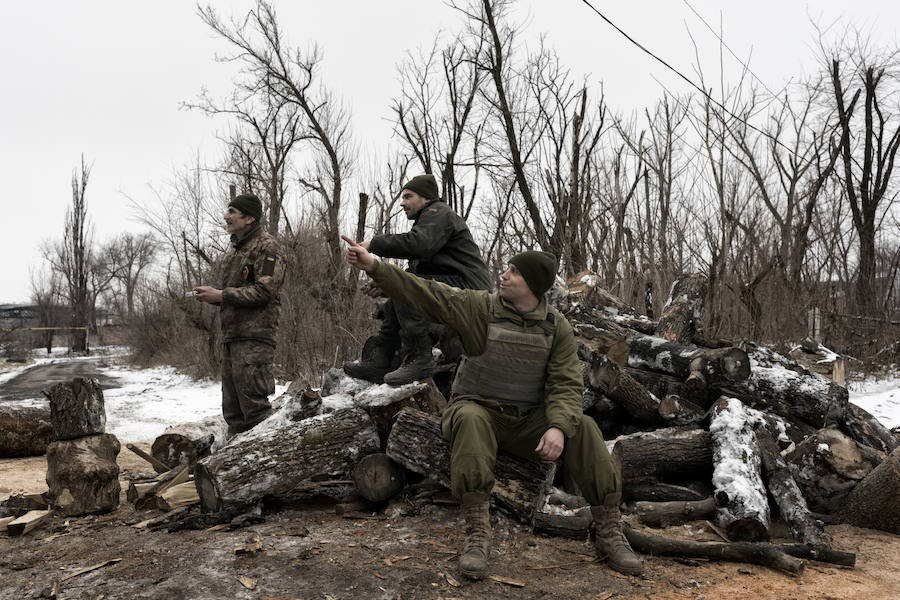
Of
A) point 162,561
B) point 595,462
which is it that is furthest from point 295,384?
point 595,462

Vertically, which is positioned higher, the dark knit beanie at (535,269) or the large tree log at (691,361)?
the dark knit beanie at (535,269)

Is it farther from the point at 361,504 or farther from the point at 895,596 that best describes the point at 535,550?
the point at 895,596

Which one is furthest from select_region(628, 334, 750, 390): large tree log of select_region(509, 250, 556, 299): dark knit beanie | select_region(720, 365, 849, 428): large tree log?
select_region(509, 250, 556, 299): dark knit beanie

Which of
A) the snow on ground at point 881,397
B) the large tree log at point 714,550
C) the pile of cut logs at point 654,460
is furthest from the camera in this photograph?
the snow on ground at point 881,397

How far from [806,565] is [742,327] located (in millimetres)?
9707

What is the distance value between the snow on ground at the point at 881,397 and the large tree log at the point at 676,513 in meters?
4.35

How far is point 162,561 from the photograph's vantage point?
2996mm

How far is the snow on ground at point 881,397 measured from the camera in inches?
280

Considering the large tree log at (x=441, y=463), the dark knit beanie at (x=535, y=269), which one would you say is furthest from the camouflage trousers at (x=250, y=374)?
the dark knit beanie at (x=535, y=269)

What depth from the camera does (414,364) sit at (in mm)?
4672

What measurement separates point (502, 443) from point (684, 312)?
12.4ft

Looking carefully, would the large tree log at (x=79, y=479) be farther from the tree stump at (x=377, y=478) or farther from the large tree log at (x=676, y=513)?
the large tree log at (x=676, y=513)

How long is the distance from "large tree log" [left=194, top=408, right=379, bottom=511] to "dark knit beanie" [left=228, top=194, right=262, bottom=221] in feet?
6.40

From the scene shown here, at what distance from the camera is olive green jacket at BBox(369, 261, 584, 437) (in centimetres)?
309
